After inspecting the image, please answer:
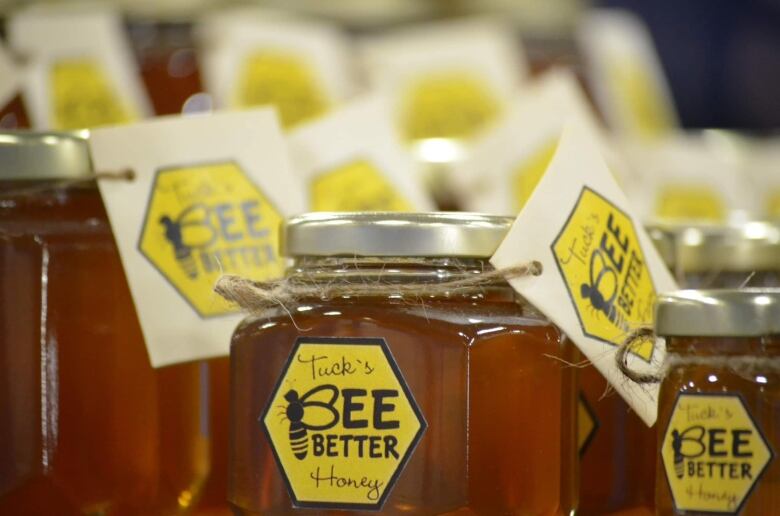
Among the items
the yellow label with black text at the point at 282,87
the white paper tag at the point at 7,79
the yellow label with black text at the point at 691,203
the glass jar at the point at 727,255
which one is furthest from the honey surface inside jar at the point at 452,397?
the yellow label with black text at the point at 691,203

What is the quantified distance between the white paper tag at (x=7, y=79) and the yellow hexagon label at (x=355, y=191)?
29 centimetres

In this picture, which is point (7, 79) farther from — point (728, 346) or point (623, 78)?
point (623, 78)

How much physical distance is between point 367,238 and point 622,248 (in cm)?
20

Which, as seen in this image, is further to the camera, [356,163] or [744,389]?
[356,163]

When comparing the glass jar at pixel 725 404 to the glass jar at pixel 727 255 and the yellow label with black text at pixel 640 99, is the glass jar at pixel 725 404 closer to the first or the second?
the glass jar at pixel 727 255

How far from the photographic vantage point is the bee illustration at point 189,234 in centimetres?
83

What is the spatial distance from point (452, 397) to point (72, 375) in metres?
0.28

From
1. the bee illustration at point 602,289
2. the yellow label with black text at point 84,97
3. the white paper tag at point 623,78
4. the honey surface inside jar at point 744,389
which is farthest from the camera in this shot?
the white paper tag at point 623,78

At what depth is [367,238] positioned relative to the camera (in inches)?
26.5

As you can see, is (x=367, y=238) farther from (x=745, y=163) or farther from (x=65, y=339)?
(x=745, y=163)

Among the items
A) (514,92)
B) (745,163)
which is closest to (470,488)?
(514,92)

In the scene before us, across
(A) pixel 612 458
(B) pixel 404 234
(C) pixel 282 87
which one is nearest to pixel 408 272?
(B) pixel 404 234

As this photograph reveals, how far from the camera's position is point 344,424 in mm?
649

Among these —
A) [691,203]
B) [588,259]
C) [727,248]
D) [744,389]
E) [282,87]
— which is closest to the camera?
[744,389]
